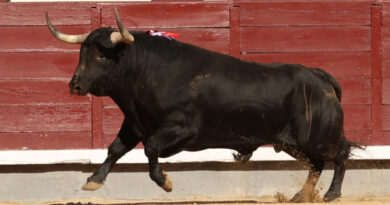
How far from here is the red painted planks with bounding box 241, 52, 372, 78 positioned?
33.1 ft

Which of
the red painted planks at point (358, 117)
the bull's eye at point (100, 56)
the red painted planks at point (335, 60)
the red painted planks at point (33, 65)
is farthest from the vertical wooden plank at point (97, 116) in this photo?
the red painted planks at point (358, 117)

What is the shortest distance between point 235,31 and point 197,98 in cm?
187

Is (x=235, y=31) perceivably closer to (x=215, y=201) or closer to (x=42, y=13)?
(x=215, y=201)

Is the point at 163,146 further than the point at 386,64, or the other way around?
the point at 386,64

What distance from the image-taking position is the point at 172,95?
823 cm

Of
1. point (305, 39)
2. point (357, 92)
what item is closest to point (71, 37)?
point (305, 39)

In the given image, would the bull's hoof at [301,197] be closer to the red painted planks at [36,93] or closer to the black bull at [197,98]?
the black bull at [197,98]

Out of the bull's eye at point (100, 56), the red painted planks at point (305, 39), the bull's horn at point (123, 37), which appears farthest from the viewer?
the red painted planks at point (305, 39)

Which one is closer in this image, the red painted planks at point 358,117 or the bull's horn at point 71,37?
the bull's horn at point 71,37

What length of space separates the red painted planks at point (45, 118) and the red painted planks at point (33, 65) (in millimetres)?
270

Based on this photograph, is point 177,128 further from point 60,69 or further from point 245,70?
point 60,69

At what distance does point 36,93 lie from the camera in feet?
32.8

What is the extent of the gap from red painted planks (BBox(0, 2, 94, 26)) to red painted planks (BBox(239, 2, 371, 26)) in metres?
1.40

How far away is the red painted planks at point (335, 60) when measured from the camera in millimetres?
10102
